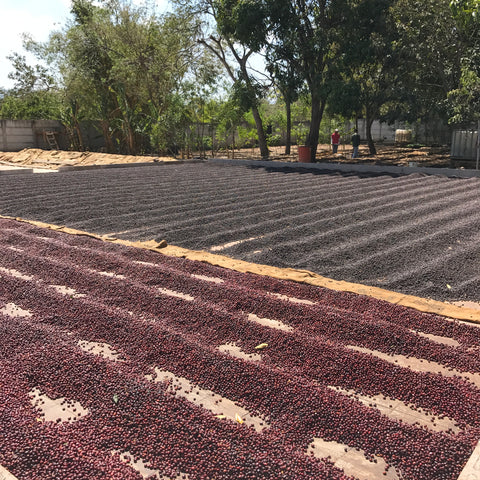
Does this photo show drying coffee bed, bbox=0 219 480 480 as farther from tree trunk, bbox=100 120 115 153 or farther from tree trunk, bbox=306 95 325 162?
tree trunk, bbox=100 120 115 153

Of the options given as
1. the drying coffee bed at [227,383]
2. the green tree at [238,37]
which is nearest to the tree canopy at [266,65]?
the green tree at [238,37]

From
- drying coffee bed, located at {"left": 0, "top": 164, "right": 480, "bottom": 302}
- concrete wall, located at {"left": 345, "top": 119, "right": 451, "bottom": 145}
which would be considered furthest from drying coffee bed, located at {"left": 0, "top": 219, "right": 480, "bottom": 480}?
concrete wall, located at {"left": 345, "top": 119, "right": 451, "bottom": 145}

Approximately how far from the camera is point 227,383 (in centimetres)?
245

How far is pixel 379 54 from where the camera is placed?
50.0 ft

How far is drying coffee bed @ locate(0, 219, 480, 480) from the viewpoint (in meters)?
1.90

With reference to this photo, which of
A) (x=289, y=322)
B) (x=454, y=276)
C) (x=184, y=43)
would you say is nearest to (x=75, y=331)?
(x=289, y=322)

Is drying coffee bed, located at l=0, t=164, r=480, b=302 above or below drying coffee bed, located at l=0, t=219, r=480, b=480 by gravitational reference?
above

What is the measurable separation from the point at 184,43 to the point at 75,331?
1660 cm

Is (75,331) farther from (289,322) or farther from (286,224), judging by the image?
(286,224)

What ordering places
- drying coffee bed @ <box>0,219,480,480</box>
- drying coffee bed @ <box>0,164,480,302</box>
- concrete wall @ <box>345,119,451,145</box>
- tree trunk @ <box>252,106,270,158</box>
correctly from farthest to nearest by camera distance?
concrete wall @ <box>345,119,451,145</box> → tree trunk @ <box>252,106,270,158</box> → drying coffee bed @ <box>0,164,480,302</box> → drying coffee bed @ <box>0,219,480,480</box>

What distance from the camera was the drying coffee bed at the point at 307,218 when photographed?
4.31 metres

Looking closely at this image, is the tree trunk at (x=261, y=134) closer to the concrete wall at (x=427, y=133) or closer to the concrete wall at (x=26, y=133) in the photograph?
the concrete wall at (x=427, y=133)

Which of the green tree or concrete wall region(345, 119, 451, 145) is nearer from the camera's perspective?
the green tree

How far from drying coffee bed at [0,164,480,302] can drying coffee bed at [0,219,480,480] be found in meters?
0.86
